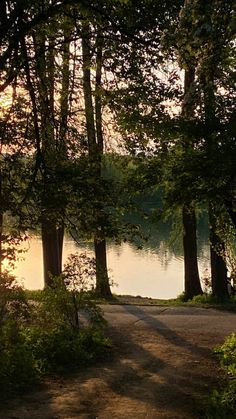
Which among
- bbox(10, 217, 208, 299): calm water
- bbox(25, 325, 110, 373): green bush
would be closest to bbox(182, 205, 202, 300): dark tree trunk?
bbox(10, 217, 208, 299): calm water

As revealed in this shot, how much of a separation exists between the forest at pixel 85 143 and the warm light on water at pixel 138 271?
13.9m

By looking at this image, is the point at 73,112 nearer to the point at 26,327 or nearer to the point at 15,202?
the point at 15,202

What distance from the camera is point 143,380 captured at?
24.7 ft

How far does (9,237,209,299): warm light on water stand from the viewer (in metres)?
26.0

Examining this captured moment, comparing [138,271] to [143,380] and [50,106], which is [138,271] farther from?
[143,380]

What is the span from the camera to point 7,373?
278 inches

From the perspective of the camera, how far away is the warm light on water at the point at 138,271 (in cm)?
2597

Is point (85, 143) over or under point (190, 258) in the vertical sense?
over

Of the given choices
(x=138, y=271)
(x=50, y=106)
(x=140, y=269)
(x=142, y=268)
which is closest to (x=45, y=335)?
(x=50, y=106)

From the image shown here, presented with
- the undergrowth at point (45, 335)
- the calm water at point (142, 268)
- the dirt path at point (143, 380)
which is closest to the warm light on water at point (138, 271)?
the calm water at point (142, 268)

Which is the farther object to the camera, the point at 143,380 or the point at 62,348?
the point at 62,348

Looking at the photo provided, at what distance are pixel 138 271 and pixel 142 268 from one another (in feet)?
2.78

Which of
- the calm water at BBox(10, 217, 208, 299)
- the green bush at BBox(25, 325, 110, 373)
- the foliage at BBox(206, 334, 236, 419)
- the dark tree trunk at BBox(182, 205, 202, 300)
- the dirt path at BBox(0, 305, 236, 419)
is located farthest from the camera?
the calm water at BBox(10, 217, 208, 299)

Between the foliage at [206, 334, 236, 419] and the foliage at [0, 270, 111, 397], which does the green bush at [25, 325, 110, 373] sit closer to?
the foliage at [0, 270, 111, 397]
